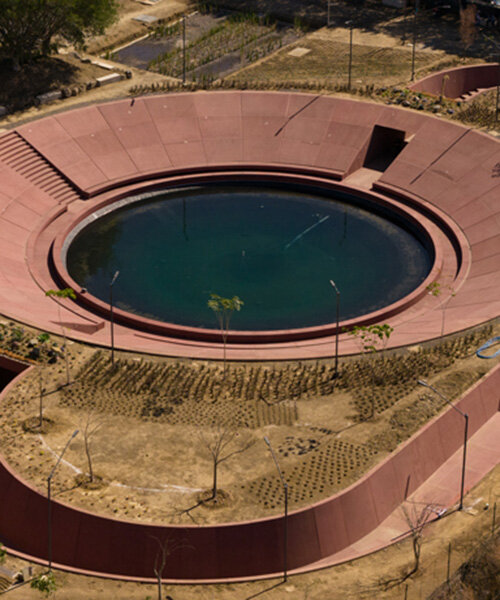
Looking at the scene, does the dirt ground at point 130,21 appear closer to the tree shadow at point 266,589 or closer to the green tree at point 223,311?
the green tree at point 223,311

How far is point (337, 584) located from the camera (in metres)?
46.1

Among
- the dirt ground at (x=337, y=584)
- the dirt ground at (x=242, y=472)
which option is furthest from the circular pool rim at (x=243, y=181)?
the dirt ground at (x=337, y=584)

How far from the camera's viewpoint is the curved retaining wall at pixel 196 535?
4641cm

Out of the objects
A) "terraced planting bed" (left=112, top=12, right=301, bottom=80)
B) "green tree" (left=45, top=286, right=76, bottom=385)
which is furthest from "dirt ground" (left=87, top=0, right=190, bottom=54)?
"green tree" (left=45, top=286, right=76, bottom=385)

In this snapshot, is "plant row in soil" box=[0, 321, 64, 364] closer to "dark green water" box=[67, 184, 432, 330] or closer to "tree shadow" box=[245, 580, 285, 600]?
"dark green water" box=[67, 184, 432, 330]

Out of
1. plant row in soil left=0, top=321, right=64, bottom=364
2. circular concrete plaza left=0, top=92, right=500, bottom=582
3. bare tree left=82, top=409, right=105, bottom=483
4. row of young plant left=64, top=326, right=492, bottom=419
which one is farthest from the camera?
A: plant row in soil left=0, top=321, right=64, bottom=364

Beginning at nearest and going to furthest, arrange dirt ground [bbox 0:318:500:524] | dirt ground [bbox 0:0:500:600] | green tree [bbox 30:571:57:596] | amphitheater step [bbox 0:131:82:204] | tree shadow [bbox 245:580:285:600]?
green tree [bbox 30:571:57:596]
tree shadow [bbox 245:580:285:600]
dirt ground [bbox 0:0:500:600]
dirt ground [bbox 0:318:500:524]
amphitheater step [bbox 0:131:82:204]

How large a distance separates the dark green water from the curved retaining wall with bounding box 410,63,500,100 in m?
18.9

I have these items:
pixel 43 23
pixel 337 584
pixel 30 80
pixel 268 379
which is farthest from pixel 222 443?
pixel 30 80

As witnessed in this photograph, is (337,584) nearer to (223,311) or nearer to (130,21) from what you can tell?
(223,311)

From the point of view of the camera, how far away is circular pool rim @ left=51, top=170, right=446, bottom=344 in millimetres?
64500

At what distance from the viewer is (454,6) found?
10700 centimetres

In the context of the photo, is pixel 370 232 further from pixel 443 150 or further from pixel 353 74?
pixel 353 74

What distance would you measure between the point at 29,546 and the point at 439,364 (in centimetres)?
2422
